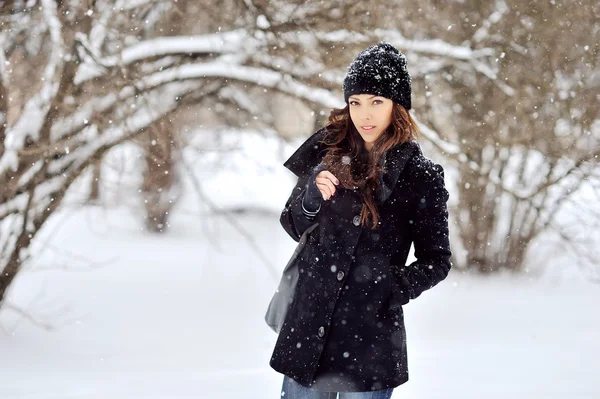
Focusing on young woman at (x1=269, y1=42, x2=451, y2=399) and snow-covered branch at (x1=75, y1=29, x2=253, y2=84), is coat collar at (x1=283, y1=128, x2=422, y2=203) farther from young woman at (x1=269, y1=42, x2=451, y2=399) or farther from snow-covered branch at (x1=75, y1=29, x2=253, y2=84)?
snow-covered branch at (x1=75, y1=29, x2=253, y2=84)

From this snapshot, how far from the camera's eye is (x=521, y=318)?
7.50 metres

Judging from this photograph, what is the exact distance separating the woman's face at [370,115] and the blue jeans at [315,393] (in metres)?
0.74

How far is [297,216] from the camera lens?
2.22m

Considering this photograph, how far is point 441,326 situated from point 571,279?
3.33 m

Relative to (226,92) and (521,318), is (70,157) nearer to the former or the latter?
(226,92)

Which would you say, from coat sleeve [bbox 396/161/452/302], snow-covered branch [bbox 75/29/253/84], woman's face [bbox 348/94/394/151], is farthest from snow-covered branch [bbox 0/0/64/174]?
coat sleeve [bbox 396/161/452/302]

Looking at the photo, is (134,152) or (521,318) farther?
(134,152)

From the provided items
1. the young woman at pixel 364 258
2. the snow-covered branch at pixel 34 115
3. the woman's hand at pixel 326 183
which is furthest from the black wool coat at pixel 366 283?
the snow-covered branch at pixel 34 115

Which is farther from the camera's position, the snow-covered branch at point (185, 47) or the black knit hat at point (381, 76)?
the snow-covered branch at point (185, 47)

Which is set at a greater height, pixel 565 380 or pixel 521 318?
pixel 521 318

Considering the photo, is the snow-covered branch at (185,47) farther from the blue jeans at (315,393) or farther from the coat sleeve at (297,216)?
the blue jeans at (315,393)

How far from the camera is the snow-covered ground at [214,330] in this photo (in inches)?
189

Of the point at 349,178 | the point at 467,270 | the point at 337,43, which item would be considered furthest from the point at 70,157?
the point at 467,270

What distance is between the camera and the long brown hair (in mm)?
2143
